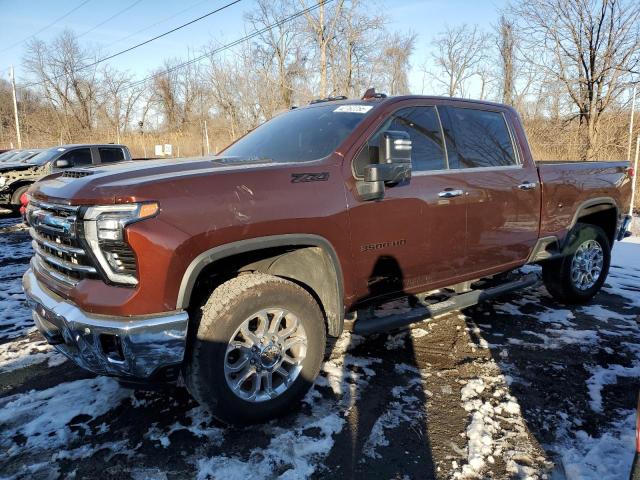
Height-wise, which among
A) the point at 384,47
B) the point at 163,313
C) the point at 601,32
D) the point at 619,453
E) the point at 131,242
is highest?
the point at 384,47

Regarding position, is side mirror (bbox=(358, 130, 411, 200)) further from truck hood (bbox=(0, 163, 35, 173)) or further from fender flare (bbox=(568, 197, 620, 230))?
truck hood (bbox=(0, 163, 35, 173))

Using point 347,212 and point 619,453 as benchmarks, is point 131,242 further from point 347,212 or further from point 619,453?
point 619,453

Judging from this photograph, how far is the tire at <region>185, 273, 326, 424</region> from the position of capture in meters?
2.59

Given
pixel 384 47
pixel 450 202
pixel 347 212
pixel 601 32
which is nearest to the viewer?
pixel 347 212

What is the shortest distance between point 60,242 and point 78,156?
34.3ft

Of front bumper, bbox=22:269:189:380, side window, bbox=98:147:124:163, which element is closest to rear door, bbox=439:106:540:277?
front bumper, bbox=22:269:189:380

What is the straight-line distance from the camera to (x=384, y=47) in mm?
32938

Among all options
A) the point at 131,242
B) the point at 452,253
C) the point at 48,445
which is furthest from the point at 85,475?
the point at 452,253

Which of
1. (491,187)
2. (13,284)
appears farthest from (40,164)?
(491,187)

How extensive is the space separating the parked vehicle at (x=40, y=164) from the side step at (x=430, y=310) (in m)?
9.28

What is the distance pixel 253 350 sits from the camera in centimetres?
278

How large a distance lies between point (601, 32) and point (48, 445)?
1754 centimetres

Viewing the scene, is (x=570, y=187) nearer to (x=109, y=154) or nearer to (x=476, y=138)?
(x=476, y=138)

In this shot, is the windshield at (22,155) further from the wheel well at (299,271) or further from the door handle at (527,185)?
the door handle at (527,185)
